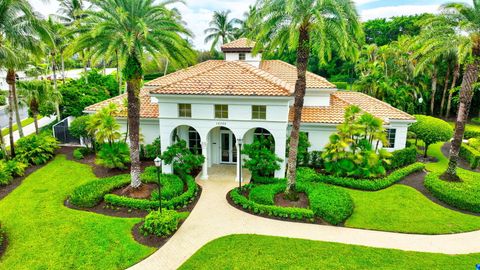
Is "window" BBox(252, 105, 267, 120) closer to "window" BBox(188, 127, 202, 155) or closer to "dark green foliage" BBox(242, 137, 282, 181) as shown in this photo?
"dark green foliage" BBox(242, 137, 282, 181)

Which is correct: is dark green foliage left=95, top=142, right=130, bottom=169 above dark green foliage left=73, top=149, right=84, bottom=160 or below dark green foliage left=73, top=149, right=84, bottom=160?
above

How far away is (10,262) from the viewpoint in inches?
459

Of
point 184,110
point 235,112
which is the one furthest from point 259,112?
point 184,110

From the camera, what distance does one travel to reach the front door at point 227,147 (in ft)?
70.3

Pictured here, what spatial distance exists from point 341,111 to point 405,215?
9.01 metres

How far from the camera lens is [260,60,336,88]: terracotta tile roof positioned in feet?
74.6

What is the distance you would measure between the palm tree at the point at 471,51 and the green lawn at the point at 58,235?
54.8 feet

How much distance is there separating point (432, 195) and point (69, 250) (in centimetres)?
1794

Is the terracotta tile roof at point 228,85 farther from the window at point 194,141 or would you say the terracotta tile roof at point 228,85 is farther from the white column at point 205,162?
the window at point 194,141

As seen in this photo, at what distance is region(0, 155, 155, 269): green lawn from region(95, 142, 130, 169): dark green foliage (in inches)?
100

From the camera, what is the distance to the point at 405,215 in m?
15.2

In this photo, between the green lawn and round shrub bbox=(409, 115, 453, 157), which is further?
round shrub bbox=(409, 115, 453, 157)

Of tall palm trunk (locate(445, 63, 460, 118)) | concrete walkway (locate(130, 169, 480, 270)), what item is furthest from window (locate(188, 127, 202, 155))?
tall palm trunk (locate(445, 63, 460, 118))

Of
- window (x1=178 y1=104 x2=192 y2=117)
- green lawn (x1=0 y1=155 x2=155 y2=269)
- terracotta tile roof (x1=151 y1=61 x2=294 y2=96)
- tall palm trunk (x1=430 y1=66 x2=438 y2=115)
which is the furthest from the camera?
tall palm trunk (x1=430 y1=66 x2=438 y2=115)
